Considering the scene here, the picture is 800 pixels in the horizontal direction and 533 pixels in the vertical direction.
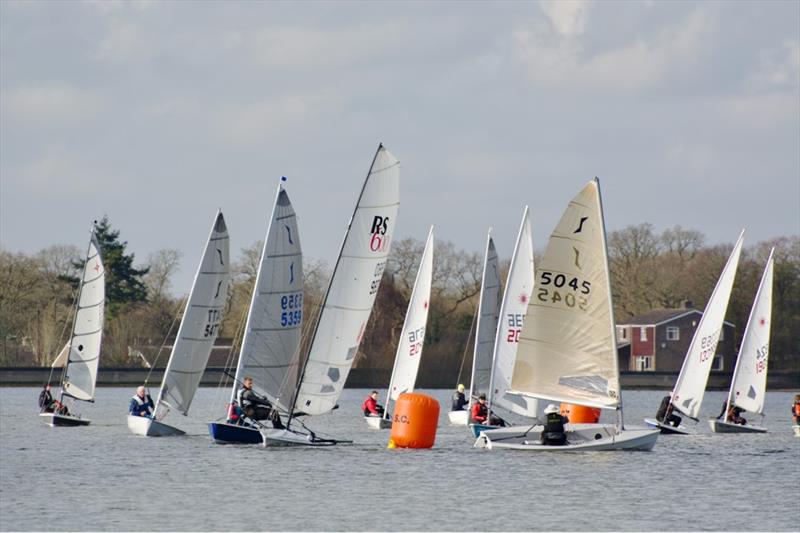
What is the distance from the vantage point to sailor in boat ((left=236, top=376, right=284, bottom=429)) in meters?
33.2

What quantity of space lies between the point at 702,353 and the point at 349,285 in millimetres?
13402

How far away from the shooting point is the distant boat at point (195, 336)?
3797cm

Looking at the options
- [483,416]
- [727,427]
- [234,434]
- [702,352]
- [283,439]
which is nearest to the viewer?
[283,439]

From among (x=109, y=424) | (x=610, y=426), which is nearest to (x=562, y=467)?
(x=610, y=426)

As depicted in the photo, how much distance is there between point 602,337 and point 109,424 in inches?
775

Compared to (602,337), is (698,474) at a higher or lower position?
lower

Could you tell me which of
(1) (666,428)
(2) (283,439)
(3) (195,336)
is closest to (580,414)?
(1) (666,428)

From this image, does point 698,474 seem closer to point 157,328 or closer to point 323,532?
point 323,532

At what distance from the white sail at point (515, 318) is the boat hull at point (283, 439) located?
9.10 m

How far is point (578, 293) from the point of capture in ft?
105

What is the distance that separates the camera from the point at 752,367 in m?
43.4

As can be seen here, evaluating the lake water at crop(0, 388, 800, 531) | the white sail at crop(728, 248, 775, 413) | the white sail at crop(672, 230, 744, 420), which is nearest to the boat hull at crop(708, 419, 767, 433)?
the white sail at crop(728, 248, 775, 413)

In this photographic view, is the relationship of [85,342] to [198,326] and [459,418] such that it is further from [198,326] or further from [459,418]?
[459,418]

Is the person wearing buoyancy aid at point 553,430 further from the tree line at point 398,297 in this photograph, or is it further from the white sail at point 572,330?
the tree line at point 398,297
